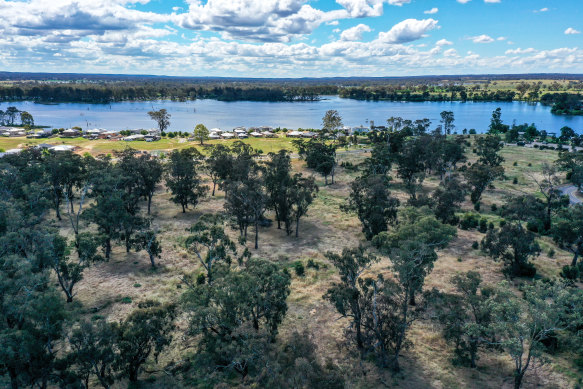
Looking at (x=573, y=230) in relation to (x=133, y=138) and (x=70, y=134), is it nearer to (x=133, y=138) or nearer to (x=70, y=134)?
(x=133, y=138)

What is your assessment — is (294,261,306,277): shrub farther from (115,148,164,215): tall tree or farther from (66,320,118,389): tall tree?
(115,148,164,215): tall tree

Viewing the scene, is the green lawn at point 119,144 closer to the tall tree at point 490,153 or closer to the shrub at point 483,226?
the tall tree at point 490,153

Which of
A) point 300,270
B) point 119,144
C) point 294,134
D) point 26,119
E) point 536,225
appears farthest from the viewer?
point 26,119

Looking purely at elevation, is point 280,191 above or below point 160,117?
below

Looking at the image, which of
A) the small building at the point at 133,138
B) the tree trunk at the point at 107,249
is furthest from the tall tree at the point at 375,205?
the small building at the point at 133,138

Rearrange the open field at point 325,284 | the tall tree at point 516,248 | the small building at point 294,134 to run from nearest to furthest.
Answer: the open field at point 325,284, the tall tree at point 516,248, the small building at point 294,134

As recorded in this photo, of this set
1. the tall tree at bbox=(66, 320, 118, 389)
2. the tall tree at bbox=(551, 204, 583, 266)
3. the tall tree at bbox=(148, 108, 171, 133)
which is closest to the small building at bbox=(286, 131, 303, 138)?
the tall tree at bbox=(148, 108, 171, 133)

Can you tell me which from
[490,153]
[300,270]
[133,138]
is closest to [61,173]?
[300,270]

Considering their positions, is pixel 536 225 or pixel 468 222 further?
pixel 468 222

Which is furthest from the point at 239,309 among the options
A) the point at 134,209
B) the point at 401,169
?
the point at 401,169
